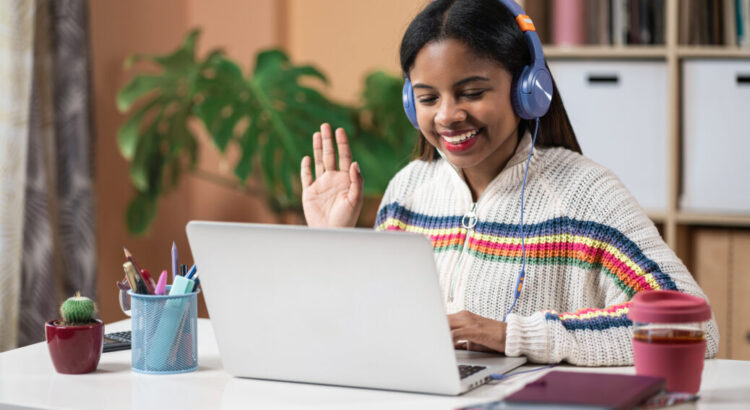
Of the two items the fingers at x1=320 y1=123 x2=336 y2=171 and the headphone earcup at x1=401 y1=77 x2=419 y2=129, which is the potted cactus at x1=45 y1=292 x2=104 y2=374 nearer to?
the fingers at x1=320 y1=123 x2=336 y2=171

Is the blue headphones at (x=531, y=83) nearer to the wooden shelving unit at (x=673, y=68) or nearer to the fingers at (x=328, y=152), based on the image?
the fingers at (x=328, y=152)

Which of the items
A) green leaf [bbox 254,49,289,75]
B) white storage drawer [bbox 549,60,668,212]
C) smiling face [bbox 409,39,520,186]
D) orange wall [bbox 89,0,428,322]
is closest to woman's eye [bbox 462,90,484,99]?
smiling face [bbox 409,39,520,186]

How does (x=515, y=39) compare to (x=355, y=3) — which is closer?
(x=515, y=39)

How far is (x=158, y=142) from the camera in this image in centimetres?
273

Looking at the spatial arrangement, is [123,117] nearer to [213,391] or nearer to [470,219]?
[470,219]

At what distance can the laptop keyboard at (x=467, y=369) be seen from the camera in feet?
3.48

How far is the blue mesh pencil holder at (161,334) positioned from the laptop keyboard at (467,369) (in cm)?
35

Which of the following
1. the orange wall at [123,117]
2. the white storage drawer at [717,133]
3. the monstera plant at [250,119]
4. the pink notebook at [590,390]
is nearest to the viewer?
the pink notebook at [590,390]

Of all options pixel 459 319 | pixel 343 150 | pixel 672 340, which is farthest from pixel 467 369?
pixel 343 150

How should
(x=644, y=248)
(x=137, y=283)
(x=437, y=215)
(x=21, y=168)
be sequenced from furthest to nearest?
(x=21, y=168) → (x=437, y=215) → (x=644, y=248) → (x=137, y=283)

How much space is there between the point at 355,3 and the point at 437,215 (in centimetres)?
172

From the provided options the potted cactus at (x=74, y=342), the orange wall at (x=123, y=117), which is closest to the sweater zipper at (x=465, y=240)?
the potted cactus at (x=74, y=342)

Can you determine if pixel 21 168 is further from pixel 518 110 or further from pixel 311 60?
pixel 518 110

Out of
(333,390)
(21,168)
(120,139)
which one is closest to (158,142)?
(120,139)
